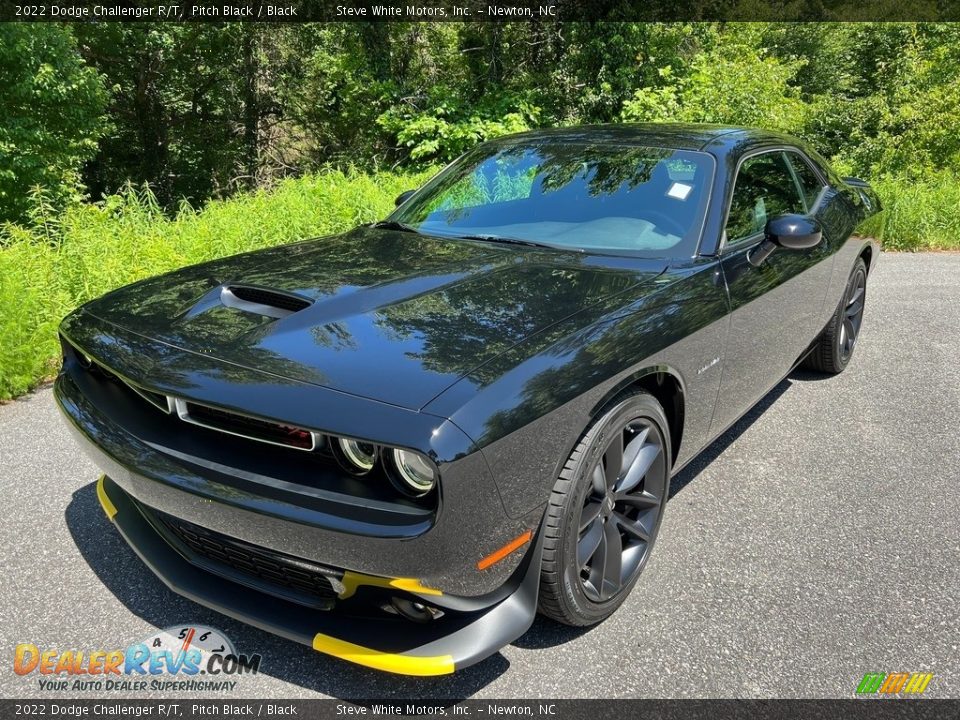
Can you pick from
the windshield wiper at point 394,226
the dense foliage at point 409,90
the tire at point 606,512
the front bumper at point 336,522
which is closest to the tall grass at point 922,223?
the dense foliage at point 409,90

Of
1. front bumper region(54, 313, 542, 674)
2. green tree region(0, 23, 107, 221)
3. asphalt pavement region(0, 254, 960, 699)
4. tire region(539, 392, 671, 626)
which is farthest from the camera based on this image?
green tree region(0, 23, 107, 221)

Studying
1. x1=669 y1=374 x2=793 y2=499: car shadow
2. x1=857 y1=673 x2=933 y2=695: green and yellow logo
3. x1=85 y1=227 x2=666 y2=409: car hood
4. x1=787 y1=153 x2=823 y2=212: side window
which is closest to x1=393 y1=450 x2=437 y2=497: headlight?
x1=85 y1=227 x2=666 y2=409: car hood

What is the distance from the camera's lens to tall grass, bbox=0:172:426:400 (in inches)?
173

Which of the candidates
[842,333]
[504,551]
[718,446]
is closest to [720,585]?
[504,551]

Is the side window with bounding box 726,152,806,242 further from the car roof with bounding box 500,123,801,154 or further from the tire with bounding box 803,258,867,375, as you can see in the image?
the tire with bounding box 803,258,867,375

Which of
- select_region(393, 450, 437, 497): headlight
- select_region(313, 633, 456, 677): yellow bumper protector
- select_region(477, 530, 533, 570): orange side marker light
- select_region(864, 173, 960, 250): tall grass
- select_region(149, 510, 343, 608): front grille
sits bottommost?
select_region(864, 173, 960, 250): tall grass

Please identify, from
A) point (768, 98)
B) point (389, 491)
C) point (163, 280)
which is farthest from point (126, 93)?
point (389, 491)

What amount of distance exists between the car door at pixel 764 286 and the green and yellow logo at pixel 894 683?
1064 mm

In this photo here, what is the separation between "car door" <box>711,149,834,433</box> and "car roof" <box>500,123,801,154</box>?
109 mm

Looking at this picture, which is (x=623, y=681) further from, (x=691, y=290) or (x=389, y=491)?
(x=691, y=290)

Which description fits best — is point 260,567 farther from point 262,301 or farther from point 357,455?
point 262,301

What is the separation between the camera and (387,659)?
1.87 m

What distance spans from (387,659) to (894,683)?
1.48m

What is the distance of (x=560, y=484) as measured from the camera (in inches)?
80.8
